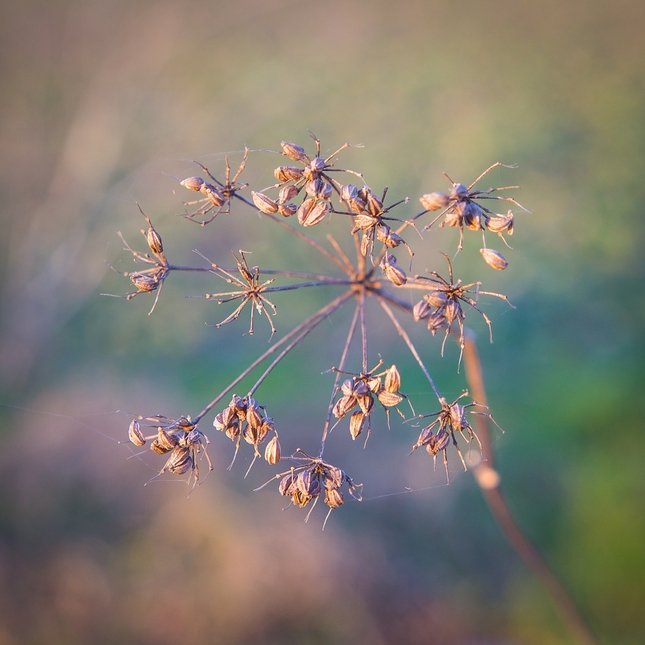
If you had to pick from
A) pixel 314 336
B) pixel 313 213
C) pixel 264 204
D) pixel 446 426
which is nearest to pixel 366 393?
pixel 446 426

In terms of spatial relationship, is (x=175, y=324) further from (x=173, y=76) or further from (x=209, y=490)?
(x=173, y=76)

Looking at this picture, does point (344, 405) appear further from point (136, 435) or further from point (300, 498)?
point (136, 435)

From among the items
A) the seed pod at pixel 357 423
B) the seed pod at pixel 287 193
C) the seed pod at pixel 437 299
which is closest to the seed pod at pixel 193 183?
the seed pod at pixel 287 193

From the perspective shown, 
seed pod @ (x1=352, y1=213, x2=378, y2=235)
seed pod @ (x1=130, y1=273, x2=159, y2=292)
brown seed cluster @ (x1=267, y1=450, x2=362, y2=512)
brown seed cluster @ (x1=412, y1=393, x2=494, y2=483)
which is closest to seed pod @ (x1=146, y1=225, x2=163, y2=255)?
seed pod @ (x1=130, y1=273, x2=159, y2=292)

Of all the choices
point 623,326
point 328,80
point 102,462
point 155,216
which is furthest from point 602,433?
point 155,216

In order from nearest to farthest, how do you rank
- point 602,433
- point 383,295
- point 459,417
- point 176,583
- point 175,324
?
point 459,417
point 383,295
point 602,433
point 176,583
point 175,324

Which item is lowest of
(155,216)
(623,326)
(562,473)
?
(562,473)

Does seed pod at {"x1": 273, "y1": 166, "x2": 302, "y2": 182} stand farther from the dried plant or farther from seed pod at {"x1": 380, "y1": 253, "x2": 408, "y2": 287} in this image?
seed pod at {"x1": 380, "y1": 253, "x2": 408, "y2": 287}
